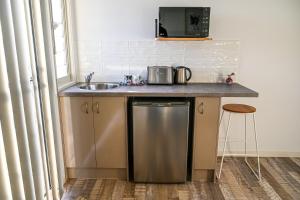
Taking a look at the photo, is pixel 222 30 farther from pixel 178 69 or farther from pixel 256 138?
pixel 256 138

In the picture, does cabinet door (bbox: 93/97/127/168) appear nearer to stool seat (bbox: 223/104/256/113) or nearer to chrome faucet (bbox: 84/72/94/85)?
chrome faucet (bbox: 84/72/94/85)

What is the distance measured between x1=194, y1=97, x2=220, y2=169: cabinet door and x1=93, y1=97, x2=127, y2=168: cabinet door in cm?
73

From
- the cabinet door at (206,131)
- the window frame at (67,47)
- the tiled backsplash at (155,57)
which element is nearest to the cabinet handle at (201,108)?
the cabinet door at (206,131)

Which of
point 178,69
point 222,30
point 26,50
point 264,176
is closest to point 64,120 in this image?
point 26,50

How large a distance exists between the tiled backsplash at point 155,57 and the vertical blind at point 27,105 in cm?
91

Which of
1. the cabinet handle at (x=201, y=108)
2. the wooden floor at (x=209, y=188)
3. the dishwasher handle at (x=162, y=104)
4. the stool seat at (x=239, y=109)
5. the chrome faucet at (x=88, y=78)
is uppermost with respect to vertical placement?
the chrome faucet at (x=88, y=78)

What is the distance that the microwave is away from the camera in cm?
232

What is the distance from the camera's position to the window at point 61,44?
239 centimetres

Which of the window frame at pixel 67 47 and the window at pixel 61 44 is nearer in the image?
the window at pixel 61 44

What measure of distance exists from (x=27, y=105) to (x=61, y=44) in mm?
1199

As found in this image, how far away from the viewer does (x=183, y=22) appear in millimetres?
2338

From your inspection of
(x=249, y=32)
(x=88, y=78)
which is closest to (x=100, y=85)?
(x=88, y=78)

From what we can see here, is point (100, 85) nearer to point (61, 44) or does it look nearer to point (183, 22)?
point (61, 44)

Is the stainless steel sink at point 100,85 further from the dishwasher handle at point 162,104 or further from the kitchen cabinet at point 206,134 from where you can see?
the kitchen cabinet at point 206,134
